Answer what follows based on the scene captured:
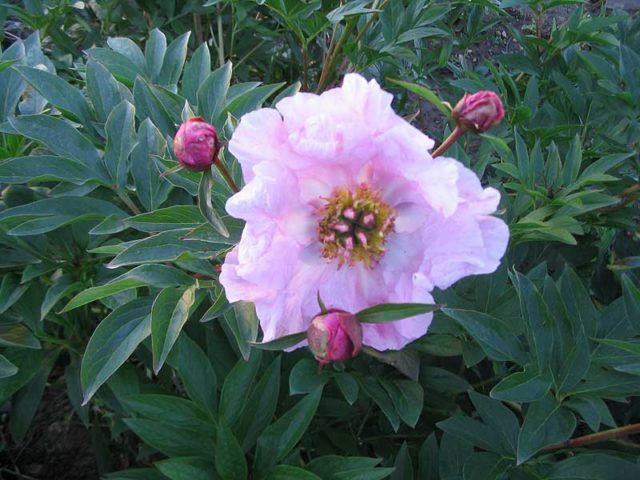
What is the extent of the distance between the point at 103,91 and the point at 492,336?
0.85 meters

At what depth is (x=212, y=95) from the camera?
126cm

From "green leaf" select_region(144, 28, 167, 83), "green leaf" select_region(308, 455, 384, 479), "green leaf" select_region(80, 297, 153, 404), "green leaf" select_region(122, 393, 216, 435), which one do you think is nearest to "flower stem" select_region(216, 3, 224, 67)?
"green leaf" select_region(144, 28, 167, 83)

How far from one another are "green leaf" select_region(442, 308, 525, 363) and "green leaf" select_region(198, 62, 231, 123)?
60 cm

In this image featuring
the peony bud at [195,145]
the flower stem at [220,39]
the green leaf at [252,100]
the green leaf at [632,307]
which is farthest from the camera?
the flower stem at [220,39]

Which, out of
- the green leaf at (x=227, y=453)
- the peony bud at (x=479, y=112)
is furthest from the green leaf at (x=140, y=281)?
the peony bud at (x=479, y=112)

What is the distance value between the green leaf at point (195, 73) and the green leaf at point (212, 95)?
0.39 feet

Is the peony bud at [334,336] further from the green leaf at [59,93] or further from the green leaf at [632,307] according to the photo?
the green leaf at [59,93]

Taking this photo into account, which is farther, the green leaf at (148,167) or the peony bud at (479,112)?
the green leaf at (148,167)

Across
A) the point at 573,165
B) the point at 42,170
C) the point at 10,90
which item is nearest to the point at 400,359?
the point at 573,165

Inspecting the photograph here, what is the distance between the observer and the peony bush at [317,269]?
0.82 meters

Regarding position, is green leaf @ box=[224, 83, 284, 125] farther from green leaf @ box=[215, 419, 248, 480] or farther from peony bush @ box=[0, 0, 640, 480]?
green leaf @ box=[215, 419, 248, 480]

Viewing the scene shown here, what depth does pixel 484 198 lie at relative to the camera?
31.4 inches

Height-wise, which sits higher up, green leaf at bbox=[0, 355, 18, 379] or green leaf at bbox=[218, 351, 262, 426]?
green leaf at bbox=[218, 351, 262, 426]

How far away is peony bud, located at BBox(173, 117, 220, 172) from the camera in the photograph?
84cm
